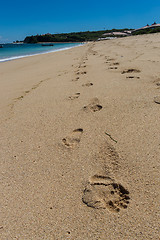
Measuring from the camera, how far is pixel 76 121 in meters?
1.50

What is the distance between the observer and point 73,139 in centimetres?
129

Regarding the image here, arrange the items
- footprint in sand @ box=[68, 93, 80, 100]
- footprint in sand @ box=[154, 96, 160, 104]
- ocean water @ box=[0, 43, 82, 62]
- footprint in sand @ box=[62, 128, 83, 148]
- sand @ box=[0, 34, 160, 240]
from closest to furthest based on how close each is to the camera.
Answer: sand @ box=[0, 34, 160, 240]
footprint in sand @ box=[62, 128, 83, 148]
footprint in sand @ box=[154, 96, 160, 104]
footprint in sand @ box=[68, 93, 80, 100]
ocean water @ box=[0, 43, 82, 62]

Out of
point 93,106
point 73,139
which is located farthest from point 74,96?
point 73,139

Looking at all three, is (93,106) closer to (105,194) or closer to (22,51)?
(105,194)

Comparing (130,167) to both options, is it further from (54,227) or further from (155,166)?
(54,227)

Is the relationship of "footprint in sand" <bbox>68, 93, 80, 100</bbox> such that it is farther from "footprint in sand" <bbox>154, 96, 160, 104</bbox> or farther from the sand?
"footprint in sand" <bbox>154, 96, 160, 104</bbox>

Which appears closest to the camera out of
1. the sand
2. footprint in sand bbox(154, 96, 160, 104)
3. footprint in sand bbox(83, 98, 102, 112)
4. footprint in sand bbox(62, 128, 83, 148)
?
the sand

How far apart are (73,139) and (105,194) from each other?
20.2 inches

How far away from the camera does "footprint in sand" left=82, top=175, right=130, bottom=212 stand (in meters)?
0.80

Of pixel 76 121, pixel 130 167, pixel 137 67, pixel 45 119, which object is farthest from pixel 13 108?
pixel 137 67

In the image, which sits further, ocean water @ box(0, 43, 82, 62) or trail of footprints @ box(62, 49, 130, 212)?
ocean water @ box(0, 43, 82, 62)

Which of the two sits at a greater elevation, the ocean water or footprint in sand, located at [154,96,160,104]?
the ocean water

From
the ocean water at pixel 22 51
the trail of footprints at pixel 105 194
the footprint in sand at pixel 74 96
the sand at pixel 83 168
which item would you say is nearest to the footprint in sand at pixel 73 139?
the sand at pixel 83 168

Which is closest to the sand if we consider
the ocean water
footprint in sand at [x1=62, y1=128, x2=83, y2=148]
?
footprint in sand at [x1=62, y1=128, x2=83, y2=148]
